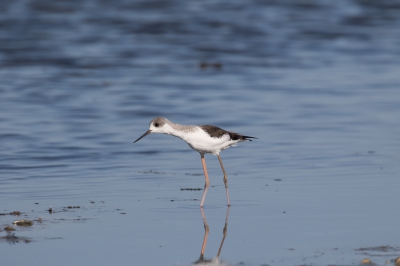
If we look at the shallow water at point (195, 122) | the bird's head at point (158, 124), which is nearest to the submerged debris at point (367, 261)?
the shallow water at point (195, 122)

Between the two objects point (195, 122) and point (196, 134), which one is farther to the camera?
point (195, 122)

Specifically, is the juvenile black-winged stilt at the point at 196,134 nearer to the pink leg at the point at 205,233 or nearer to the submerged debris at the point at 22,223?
the pink leg at the point at 205,233

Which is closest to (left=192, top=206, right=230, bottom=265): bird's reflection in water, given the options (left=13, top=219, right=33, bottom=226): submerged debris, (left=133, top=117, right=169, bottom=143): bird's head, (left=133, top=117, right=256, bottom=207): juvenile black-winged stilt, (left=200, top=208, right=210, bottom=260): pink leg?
(left=200, top=208, right=210, bottom=260): pink leg

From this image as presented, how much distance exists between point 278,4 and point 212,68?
930 centimetres

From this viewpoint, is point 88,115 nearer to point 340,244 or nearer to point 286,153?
point 286,153

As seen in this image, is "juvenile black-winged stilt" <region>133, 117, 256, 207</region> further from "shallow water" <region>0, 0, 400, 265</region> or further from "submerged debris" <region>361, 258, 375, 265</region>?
"submerged debris" <region>361, 258, 375, 265</region>

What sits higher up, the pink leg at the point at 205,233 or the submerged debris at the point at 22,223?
the submerged debris at the point at 22,223

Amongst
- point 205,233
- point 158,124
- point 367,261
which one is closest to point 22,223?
point 205,233

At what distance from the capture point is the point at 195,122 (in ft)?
39.2

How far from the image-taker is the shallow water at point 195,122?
233 inches

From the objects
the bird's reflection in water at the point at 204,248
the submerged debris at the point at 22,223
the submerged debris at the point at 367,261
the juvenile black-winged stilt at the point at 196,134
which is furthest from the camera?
the juvenile black-winged stilt at the point at 196,134

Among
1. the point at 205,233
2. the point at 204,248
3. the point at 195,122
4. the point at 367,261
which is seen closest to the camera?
the point at 367,261

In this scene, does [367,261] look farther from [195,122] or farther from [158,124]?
[195,122]

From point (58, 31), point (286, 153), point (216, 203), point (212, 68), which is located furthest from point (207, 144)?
point (58, 31)
